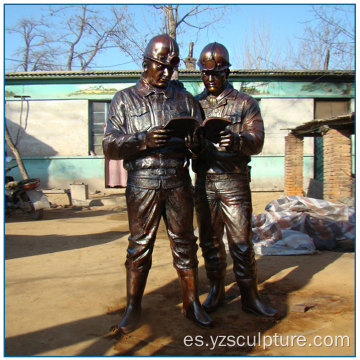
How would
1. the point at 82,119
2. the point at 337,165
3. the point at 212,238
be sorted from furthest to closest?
the point at 82,119
the point at 337,165
the point at 212,238

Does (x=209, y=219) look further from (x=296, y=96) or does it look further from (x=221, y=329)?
(x=296, y=96)

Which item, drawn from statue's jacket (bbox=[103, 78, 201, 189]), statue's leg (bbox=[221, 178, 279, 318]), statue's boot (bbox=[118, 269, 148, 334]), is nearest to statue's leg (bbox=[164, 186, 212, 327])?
statue's jacket (bbox=[103, 78, 201, 189])

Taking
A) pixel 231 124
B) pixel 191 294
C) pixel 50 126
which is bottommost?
pixel 191 294

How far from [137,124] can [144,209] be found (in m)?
0.69

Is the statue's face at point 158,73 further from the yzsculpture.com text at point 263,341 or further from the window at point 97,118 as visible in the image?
the window at point 97,118

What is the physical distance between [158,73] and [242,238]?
5.23 ft

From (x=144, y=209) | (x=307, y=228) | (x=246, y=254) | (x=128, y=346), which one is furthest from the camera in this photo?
(x=307, y=228)

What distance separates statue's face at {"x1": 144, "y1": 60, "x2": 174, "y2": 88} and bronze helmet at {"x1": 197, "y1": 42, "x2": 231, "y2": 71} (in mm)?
431

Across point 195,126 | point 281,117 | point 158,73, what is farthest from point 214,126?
point 281,117

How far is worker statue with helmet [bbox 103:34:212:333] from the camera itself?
312 centimetres

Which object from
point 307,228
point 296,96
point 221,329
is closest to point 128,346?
point 221,329

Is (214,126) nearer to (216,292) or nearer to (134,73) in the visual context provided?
(216,292)

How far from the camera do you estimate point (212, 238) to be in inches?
144

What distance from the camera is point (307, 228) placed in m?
6.68
